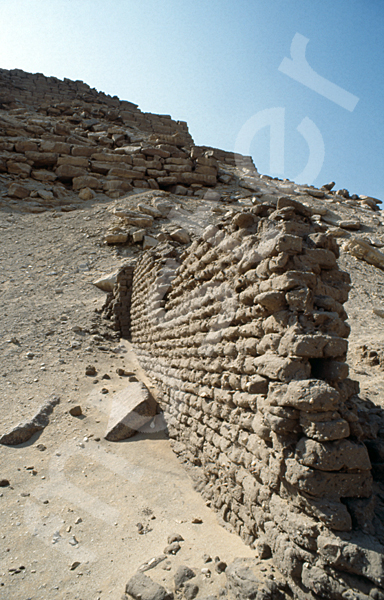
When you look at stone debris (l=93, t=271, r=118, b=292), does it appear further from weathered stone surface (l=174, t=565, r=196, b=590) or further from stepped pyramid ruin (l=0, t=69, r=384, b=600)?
weathered stone surface (l=174, t=565, r=196, b=590)

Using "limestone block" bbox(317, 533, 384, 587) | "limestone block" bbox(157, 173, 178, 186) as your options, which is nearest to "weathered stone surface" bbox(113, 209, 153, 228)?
"limestone block" bbox(157, 173, 178, 186)

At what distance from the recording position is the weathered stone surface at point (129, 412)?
3.88 meters

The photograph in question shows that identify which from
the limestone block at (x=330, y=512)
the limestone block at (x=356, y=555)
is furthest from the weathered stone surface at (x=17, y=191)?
the limestone block at (x=356, y=555)

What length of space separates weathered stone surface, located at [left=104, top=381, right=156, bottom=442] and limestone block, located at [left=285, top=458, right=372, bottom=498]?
2.56m

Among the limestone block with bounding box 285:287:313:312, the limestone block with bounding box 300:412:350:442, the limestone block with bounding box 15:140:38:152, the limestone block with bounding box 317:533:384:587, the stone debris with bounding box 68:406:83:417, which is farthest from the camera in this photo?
the limestone block with bounding box 15:140:38:152

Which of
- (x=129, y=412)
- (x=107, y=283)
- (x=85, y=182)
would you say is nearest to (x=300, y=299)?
(x=129, y=412)

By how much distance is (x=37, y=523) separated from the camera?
2639 millimetres

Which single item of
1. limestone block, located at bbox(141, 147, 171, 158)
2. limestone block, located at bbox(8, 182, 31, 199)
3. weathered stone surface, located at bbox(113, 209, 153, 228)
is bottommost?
weathered stone surface, located at bbox(113, 209, 153, 228)

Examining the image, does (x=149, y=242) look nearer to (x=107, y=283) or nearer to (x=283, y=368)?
(x=107, y=283)

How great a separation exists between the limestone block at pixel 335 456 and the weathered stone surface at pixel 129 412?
8.60 ft

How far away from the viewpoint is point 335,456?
167 centimetres

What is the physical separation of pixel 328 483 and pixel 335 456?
0.14 meters

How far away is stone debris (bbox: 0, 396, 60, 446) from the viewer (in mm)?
3688

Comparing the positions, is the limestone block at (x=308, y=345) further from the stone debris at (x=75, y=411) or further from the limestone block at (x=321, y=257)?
the stone debris at (x=75, y=411)
